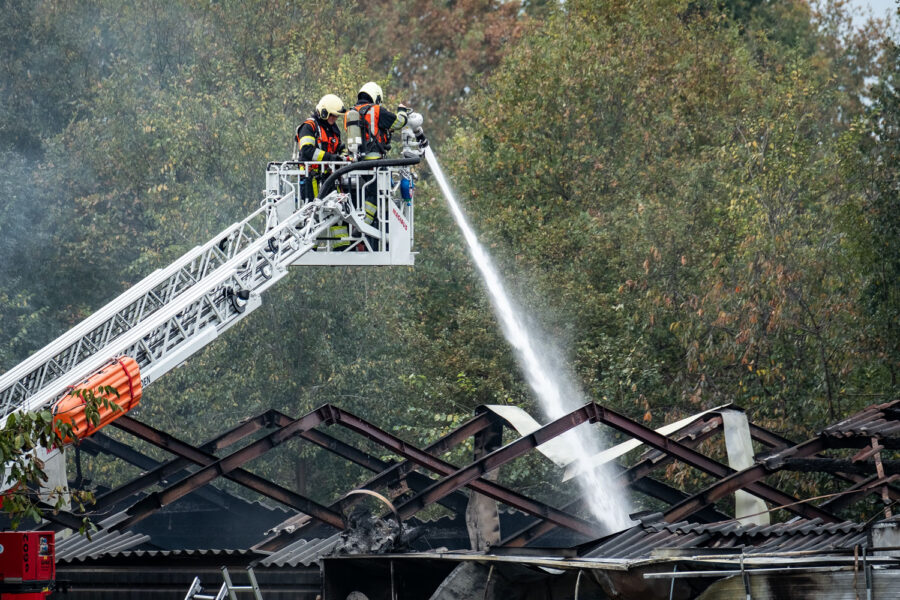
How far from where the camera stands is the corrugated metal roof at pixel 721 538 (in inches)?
445

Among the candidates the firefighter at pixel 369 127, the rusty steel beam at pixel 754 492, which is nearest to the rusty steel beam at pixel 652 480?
the rusty steel beam at pixel 754 492

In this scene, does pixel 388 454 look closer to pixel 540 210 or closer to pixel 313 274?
pixel 313 274

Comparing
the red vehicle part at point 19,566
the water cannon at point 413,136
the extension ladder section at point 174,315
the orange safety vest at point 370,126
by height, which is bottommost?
the red vehicle part at point 19,566

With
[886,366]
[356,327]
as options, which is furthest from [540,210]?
[886,366]

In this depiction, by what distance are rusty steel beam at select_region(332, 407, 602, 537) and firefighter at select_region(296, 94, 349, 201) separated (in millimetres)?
3159

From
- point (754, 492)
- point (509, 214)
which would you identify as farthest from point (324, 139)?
point (509, 214)

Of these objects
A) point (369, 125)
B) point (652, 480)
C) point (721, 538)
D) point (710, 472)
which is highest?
point (369, 125)

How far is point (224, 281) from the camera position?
15.7m

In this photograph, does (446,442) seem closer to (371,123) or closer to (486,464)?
(486,464)

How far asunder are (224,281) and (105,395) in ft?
9.00

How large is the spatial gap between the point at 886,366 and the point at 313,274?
12338 mm

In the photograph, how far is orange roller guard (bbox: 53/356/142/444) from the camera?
13.4m

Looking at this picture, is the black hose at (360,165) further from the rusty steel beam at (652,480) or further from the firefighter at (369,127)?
Result: the rusty steel beam at (652,480)

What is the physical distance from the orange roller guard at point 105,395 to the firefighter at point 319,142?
11.8 ft
